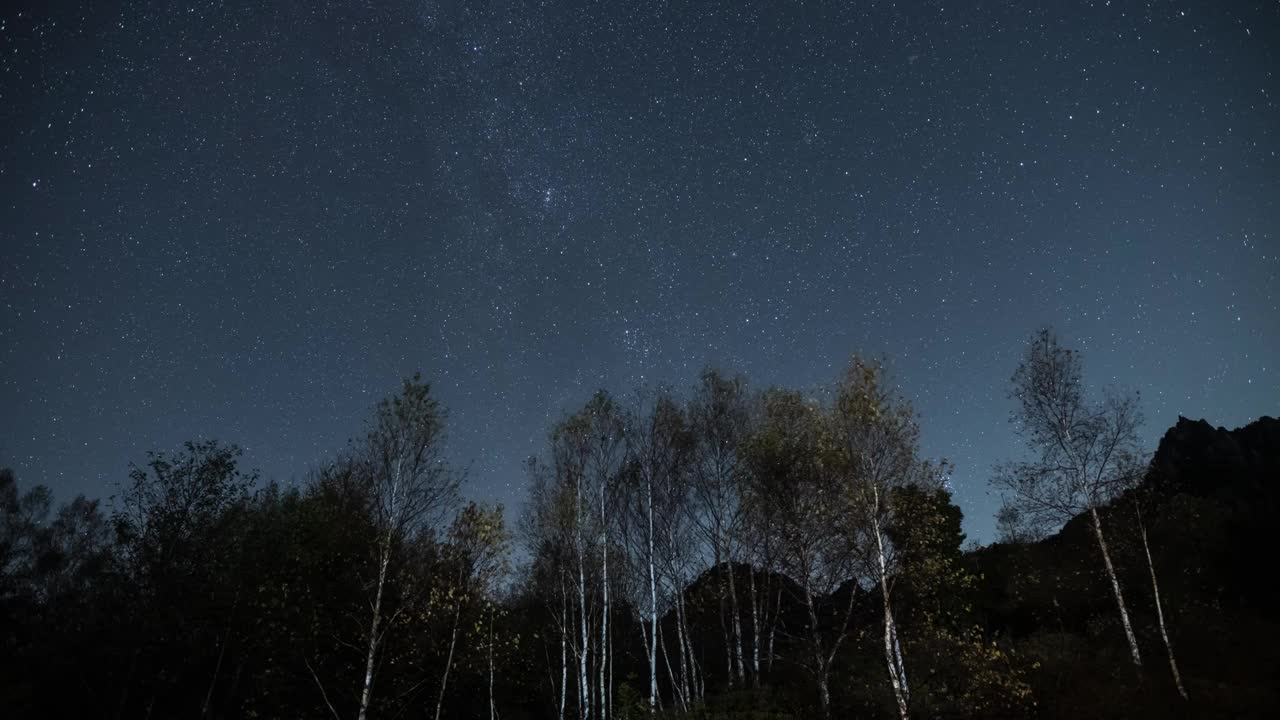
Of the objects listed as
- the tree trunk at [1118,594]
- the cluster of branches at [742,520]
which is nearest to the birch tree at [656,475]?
the cluster of branches at [742,520]

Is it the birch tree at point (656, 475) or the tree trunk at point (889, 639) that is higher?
the birch tree at point (656, 475)

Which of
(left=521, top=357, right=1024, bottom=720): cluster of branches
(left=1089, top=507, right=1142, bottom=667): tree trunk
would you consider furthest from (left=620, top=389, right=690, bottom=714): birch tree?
(left=1089, top=507, right=1142, bottom=667): tree trunk

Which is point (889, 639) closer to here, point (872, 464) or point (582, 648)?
point (872, 464)

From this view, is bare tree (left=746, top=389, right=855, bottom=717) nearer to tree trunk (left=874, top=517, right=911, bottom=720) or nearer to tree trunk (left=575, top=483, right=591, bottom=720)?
tree trunk (left=874, top=517, right=911, bottom=720)

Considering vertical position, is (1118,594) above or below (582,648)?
above

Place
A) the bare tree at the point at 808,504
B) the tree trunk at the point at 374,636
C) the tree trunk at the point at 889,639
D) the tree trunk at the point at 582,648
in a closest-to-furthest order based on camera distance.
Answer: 1. the tree trunk at the point at 889,639
2. the tree trunk at the point at 374,636
3. the bare tree at the point at 808,504
4. the tree trunk at the point at 582,648

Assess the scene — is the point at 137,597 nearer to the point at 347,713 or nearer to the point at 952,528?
the point at 347,713

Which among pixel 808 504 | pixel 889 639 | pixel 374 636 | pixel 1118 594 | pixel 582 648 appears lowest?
pixel 889 639

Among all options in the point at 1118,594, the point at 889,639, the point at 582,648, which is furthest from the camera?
the point at 582,648

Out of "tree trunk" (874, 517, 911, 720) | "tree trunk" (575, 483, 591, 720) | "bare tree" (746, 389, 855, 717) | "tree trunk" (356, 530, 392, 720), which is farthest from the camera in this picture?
"tree trunk" (575, 483, 591, 720)

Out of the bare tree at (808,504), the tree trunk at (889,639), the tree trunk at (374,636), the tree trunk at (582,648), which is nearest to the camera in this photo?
the tree trunk at (889,639)

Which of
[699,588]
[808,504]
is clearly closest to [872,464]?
[808,504]

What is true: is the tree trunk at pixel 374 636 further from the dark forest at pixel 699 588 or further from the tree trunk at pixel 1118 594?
the tree trunk at pixel 1118 594

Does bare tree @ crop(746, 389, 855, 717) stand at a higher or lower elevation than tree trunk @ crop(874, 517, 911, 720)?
higher
